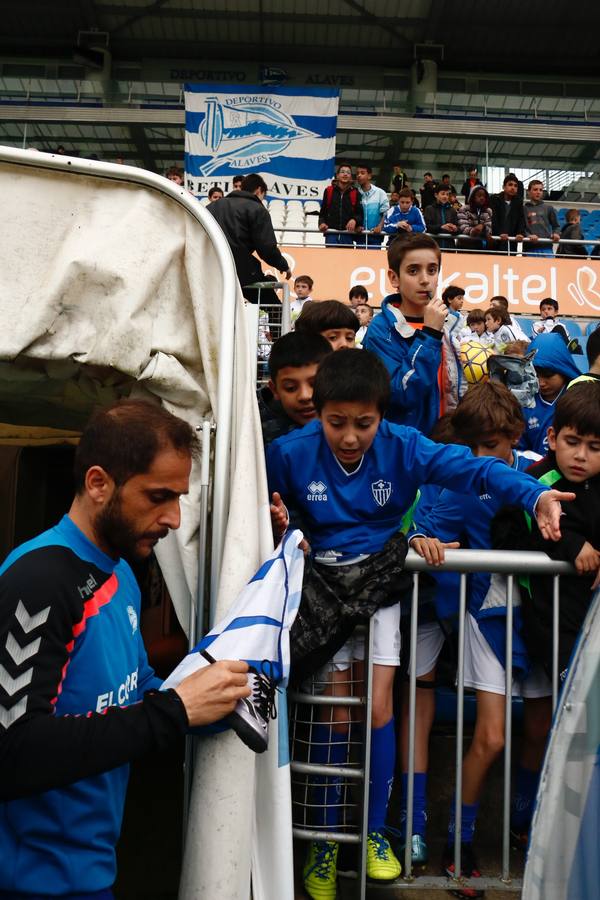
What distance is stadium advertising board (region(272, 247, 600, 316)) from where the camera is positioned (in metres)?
11.6

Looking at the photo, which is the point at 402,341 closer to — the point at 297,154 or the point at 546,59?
the point at 297,154

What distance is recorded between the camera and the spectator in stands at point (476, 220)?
13484 mm

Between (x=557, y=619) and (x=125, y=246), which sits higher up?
(x=125, y=246)

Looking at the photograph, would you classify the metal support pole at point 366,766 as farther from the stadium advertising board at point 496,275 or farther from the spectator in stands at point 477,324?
the stadium advertising board at point 496,275

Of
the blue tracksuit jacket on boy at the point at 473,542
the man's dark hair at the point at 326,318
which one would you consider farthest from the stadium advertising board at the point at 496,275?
the blue tracksuit jacket on boy at the point at 473,542

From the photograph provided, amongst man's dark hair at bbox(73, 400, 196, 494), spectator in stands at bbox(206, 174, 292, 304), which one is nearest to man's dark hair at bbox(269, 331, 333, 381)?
man's dark hair at bbox(73, 400, 196, 494)

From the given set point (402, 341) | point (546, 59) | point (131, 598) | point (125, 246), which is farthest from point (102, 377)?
point (546, 59)

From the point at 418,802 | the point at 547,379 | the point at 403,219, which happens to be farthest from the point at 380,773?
the point at 403,219

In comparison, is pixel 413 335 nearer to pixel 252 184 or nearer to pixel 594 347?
pixel 594 347

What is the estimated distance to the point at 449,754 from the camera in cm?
309

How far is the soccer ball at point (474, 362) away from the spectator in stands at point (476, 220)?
7.78 meters

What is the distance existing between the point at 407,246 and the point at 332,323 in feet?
1.85

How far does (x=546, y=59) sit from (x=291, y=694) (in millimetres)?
24908

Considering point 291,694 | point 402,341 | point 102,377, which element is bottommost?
point 291,694
